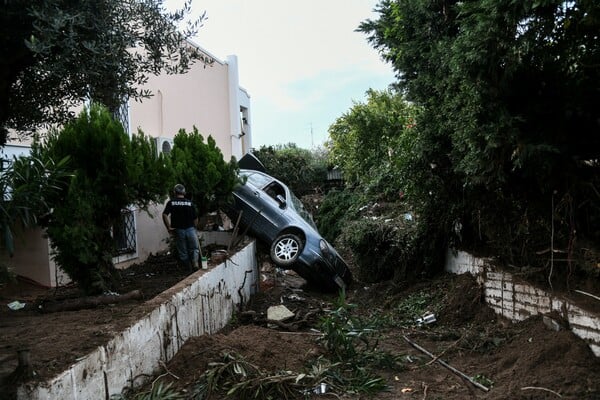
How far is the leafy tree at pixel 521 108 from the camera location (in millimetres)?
4844

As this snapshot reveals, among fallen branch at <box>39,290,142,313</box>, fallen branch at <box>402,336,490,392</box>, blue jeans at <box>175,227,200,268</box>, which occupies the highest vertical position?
blue jeans at <box>175,227,200,268</box>

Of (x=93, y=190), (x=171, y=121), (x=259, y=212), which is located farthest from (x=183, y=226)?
(x=171, y=121)

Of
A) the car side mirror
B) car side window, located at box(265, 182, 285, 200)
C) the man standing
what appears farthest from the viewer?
car side window, located at box(265, 182, 285, 200)

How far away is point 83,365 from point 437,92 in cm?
561

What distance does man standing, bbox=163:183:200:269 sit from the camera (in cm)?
839

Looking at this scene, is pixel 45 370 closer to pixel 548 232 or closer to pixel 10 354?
pixel 10 354

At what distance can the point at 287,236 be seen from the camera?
425 inches

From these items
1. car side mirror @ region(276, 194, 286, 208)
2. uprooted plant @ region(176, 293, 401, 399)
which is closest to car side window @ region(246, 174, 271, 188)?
car side mirror @ region(276, 194, 286, 208)

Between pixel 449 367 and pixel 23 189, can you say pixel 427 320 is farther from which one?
pixel 23 189

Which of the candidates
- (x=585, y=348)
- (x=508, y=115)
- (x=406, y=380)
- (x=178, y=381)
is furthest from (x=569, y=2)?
(x=178, y=381)

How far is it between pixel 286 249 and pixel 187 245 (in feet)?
8.90

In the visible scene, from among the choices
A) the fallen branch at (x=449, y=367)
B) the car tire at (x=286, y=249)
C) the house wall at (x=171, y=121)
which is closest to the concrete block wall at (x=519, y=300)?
the fallen branch at (x=449, y=367)

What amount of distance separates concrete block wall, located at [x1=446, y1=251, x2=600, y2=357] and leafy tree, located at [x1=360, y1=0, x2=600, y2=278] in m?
0.38

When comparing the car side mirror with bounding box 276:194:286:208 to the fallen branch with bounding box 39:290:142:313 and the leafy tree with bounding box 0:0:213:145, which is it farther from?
the fallen branch with bounding box 39:290:142:313
